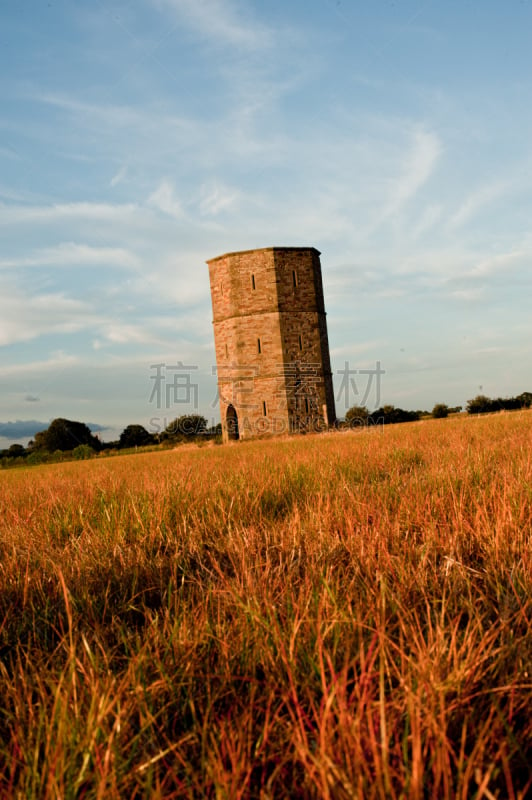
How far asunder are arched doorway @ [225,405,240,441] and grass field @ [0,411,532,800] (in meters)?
29.6

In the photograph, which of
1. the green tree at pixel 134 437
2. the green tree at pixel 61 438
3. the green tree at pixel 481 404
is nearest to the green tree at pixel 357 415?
the green tree at pixel 481 404

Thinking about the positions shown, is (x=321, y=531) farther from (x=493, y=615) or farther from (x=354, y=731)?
(x=354, y=731)

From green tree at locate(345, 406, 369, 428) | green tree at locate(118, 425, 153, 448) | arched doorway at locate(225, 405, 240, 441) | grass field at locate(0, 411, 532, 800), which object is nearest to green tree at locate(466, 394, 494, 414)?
green tree at locate(345, 406, 369, 428)

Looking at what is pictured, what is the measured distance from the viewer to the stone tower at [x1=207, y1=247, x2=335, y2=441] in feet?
105

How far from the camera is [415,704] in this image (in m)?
1.10

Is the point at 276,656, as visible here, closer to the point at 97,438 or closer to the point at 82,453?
the point at 82,453

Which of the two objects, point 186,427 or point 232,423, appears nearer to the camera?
Result: point 232,423

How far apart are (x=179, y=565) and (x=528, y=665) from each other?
1473 millimetres

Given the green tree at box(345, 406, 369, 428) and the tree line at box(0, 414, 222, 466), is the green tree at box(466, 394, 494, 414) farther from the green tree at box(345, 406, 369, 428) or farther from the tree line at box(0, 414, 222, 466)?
the tree line at box(0, 414, 222, 466)

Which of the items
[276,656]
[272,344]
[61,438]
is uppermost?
[272,344]

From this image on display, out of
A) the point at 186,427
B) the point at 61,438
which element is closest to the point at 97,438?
the point at 61,438

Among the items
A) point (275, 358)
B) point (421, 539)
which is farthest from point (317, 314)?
point (421, 539)

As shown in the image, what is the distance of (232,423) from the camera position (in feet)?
109

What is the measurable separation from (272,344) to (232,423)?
5327 mm
